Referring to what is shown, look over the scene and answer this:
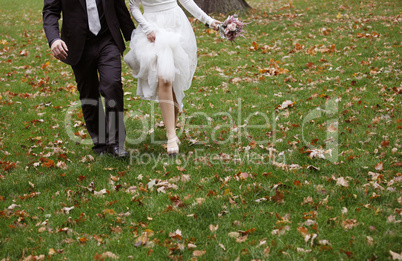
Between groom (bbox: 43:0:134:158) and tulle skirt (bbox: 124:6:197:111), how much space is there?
0.28 m

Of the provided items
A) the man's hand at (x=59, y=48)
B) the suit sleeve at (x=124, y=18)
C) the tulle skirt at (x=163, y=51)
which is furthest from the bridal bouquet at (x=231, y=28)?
the man's hand at (x=59, y=48)

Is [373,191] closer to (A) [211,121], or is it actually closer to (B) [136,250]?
(B) [136,250]

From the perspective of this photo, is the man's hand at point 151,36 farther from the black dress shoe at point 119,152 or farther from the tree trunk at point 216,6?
the tree trunk at point 216,6

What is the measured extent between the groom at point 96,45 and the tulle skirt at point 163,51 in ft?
0.93

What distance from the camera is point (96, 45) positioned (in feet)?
16.1

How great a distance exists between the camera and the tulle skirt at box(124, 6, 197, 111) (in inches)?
188

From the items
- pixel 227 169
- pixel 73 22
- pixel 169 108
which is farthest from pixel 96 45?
pixel 227 169

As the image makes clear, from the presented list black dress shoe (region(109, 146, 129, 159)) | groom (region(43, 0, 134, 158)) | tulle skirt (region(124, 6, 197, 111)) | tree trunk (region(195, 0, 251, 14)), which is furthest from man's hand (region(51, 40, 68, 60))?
tree trunk (region(195, 0, 251, 14))

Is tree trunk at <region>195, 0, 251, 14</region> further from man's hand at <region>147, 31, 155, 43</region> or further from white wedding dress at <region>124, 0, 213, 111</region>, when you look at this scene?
man's hand at <region>147, 31, 155, 43</region>

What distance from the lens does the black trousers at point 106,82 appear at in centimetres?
482

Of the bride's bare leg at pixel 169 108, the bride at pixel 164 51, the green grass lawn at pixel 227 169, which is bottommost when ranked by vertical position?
the green grass lawn at pixel 227 169

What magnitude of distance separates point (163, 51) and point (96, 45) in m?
0.85

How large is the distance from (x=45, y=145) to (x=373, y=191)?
4.38m

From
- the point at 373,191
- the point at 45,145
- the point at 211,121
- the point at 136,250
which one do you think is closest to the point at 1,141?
the point at 45,145
